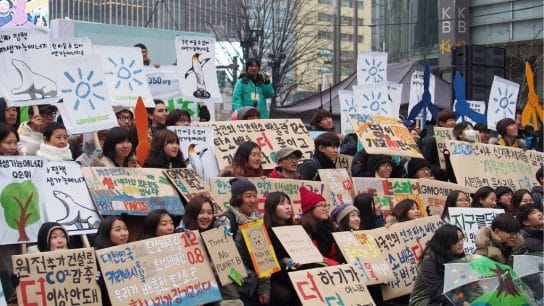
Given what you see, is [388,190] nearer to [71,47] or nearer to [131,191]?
[131,191]

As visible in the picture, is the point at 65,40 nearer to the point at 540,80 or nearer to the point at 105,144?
the point at 105,144

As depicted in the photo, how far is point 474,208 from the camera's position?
11961 millimetres

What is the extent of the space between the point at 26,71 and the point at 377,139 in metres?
4.36

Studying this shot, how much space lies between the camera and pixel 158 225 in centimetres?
943

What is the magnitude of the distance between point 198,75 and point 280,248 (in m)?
4.09

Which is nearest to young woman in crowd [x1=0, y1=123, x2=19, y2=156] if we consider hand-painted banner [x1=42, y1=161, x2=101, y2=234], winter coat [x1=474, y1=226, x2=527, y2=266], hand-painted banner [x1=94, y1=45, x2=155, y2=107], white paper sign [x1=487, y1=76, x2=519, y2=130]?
hand-painted banner [x1=42, y1=161, x2=101, y2=234]

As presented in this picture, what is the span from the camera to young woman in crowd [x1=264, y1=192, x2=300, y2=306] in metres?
10.1

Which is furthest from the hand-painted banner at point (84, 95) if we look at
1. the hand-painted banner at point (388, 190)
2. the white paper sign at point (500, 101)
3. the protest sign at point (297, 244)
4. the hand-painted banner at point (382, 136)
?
the white paper sign at point (500, 101)

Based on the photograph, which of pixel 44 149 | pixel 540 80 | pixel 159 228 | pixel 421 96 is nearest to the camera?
pixel 159 228

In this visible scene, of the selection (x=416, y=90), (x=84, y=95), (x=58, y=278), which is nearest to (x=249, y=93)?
(x=416, y=90)

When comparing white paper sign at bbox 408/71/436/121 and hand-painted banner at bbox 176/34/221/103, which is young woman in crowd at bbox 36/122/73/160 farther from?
white paper sign at bbox 408/71/436/121

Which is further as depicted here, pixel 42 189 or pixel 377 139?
pixel 377 139

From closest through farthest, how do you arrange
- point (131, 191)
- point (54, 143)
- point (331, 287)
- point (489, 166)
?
point (331, 287) < point (54, 143) < point (131, 191) < point (489, 166)

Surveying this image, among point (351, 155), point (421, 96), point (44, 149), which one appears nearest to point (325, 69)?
point (421, 96)
